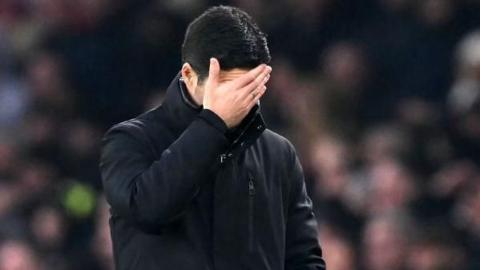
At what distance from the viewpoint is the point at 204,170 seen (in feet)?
8.25

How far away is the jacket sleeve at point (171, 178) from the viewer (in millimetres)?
2504

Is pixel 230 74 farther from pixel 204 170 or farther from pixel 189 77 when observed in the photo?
pixel 204 170

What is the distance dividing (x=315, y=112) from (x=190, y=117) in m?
3.40

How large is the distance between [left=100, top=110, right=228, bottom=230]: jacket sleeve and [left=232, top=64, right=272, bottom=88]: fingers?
0.25 ft

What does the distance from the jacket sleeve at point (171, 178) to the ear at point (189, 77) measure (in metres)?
0.12

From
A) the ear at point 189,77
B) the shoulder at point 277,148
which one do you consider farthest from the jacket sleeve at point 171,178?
the shoulder at point 277,148

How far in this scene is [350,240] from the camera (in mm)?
5219

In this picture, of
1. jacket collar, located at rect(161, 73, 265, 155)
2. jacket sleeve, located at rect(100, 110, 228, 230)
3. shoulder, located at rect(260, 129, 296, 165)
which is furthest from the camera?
shoulder, located at rect(260, 129, 296, 165)

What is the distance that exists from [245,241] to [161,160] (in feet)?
0.84

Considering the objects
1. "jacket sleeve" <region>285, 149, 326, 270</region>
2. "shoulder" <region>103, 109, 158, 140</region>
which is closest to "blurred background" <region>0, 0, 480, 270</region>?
"jacket sleeve" <region>285, 149, 326, 270</region>

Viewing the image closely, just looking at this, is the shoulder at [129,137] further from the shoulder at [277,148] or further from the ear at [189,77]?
the shoulder at [277,148]

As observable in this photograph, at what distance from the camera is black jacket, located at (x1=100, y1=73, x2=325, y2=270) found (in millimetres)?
2518

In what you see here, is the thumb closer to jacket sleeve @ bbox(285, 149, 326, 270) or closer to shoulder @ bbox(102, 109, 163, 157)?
shoulder @ bbox(102, 109, 163, 157)

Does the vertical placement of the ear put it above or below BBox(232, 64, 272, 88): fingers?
below
